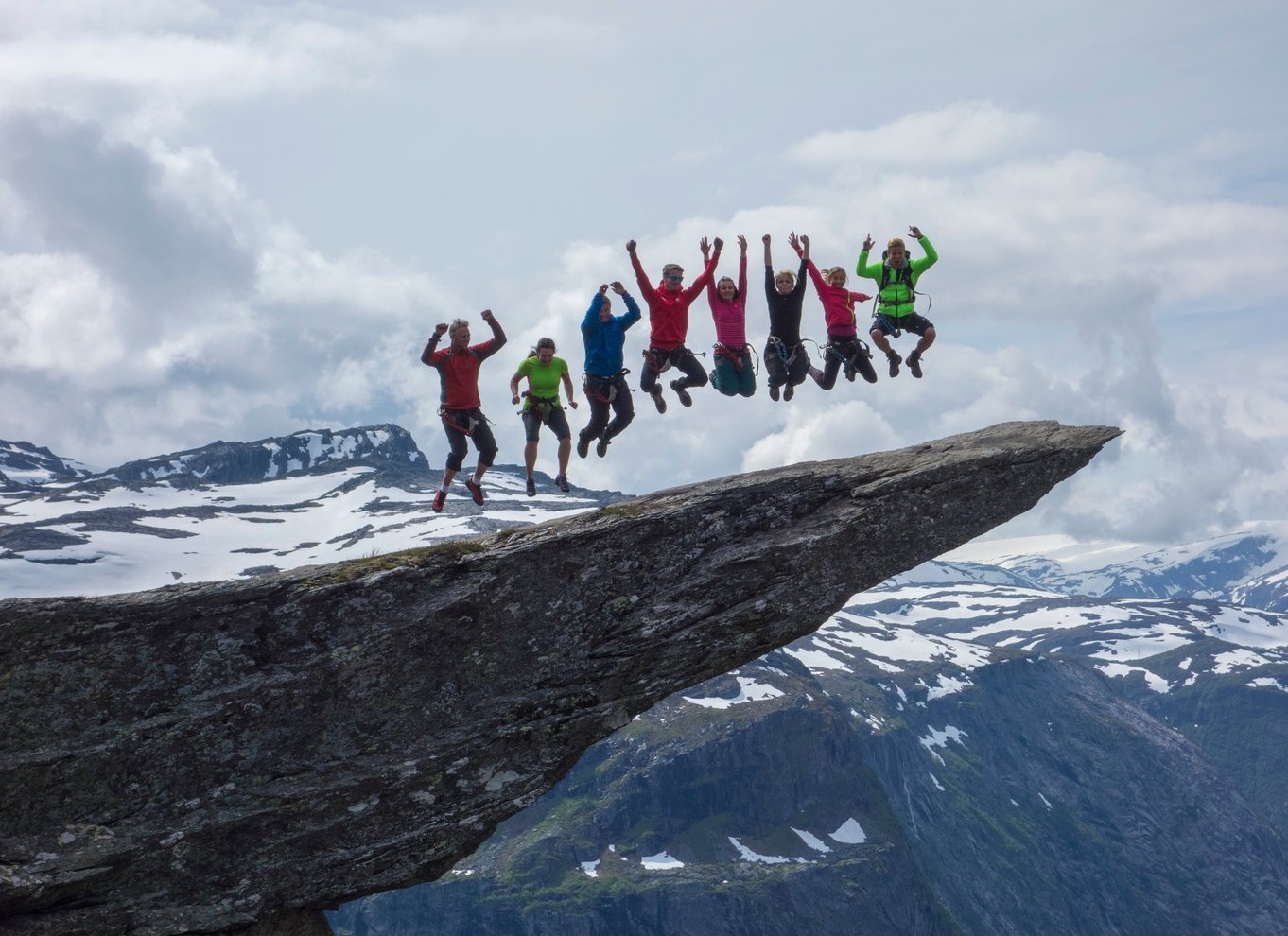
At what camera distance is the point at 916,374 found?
30188mm

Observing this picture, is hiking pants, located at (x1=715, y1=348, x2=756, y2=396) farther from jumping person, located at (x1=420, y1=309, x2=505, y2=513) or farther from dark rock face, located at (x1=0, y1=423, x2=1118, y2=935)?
jumping person, located at (x1=420, y1=309, x2=505, y2=513)

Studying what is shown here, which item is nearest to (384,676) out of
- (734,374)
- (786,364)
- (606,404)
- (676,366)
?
(606,404)

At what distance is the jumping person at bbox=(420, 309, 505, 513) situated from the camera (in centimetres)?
2602

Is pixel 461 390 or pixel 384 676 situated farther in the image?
pixel 461 390

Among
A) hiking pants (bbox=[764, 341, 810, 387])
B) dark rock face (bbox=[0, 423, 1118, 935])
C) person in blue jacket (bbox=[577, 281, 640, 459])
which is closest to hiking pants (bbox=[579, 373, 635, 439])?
person in blue jacket (bbox=[577, 281, 640, 459])

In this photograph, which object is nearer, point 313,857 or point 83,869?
point 83,869

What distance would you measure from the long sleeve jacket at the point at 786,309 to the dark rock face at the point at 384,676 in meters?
4.74

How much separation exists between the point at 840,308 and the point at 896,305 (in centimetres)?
167

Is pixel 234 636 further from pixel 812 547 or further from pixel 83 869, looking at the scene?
pixel 812 547

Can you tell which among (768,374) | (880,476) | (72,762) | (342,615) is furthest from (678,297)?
(72,762)

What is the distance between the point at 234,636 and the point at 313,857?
17.8ft

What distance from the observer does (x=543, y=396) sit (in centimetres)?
2761

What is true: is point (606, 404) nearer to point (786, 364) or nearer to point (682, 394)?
point (682, 394)

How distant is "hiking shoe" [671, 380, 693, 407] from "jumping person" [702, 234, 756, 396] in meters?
0.89
